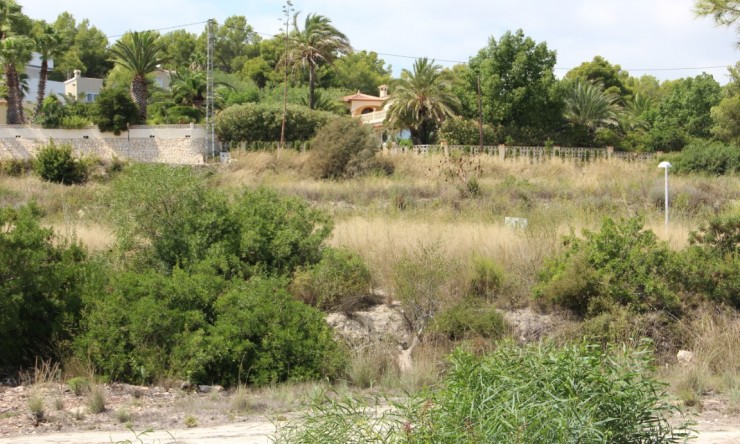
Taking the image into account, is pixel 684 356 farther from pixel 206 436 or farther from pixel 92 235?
pixel 92 235

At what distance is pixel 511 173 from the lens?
3641 centimetres

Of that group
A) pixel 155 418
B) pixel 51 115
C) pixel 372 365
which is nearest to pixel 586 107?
pixel 51 115

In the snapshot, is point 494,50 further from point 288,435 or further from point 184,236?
point 288,435

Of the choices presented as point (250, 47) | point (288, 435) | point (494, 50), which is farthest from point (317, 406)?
point (250, 47)

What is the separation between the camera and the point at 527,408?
5.92 metres

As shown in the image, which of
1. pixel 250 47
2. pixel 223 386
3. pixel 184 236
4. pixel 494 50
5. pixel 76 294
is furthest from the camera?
pixel 250 47

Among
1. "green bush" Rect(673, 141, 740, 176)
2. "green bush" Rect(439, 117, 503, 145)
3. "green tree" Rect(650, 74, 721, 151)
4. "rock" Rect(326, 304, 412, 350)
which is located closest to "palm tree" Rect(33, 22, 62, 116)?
"green bush" Rect(439, 117, 503, 145)

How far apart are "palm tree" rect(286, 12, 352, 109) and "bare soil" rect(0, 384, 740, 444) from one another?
49.0 meters

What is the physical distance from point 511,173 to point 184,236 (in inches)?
963

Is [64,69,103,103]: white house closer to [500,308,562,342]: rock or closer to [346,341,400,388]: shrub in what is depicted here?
[500,308,562,342]: rock

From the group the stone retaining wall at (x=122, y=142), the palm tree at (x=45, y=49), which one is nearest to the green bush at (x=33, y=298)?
the stone retaining wall at (x=122, y=142)

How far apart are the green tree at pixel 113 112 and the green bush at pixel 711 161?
30549 mm

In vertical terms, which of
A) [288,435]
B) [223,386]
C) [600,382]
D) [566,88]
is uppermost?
[566,88]

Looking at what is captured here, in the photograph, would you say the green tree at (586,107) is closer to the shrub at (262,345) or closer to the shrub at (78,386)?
the shrub at (262,345)
